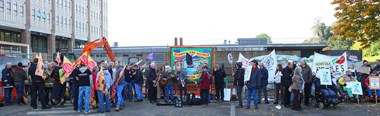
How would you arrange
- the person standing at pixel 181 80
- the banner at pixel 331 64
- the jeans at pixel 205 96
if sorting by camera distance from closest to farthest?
the jeans at pixel 205 96, the banner at pixel 331 64, the person standing at pixel 181 80

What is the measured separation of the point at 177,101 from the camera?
13867mm

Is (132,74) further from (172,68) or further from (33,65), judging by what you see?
(33,65)

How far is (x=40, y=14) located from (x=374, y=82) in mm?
42840

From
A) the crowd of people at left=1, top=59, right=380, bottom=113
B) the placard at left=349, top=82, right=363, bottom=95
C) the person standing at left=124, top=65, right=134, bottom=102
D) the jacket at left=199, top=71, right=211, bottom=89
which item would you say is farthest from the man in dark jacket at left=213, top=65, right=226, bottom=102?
the placard at left=349, top=82, right=363, bottom=95

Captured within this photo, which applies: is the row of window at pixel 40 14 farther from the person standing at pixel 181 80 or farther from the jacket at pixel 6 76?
the person standing at pixel 181 80

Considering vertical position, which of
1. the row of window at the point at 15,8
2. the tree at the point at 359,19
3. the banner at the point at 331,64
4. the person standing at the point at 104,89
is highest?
the row of window at the point at 15,8

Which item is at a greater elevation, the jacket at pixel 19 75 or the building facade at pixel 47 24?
the building facade at pixel 47 24

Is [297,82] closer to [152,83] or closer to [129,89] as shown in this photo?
Answer: [152,83]

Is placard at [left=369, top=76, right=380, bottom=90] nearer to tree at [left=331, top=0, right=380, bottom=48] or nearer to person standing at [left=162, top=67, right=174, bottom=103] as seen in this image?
person standing at [left=162, top=67, right=174, bottom=103]

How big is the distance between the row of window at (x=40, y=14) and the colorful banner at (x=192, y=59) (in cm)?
3497

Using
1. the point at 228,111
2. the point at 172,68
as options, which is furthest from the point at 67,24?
the point at 228,111

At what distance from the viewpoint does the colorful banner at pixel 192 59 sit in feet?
53.9

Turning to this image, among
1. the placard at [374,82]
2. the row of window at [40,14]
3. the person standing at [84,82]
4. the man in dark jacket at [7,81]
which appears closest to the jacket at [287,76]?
the placard at [374,82]

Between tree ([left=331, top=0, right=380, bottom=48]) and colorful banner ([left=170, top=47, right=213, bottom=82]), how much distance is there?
14.9 m
